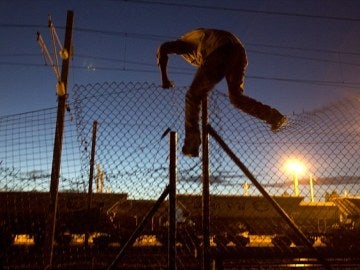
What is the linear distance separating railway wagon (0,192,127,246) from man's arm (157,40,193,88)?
8.28m

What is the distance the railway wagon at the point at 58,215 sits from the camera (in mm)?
11727

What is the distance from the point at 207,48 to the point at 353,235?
11220 millimetres

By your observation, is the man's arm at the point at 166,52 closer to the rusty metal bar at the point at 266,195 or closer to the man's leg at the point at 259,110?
the man's leg at the point at 259,110

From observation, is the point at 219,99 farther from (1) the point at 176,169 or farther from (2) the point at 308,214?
(2) the point at 308,214

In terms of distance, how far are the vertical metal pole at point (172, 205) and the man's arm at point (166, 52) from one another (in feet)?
3.62

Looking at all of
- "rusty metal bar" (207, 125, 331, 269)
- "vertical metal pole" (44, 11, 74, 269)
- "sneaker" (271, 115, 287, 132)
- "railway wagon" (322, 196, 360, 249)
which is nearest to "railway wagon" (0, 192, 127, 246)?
"vertical metal pole" (44, 11, 74, 269)

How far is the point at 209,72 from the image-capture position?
13.1 feet

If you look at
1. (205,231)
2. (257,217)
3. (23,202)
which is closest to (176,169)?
(205,231)

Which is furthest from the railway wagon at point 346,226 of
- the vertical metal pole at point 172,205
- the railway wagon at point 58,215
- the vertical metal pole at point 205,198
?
the vertical metal pole at point 172,205

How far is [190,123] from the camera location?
3.85 metres

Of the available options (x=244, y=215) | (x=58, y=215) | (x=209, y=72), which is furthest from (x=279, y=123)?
(x=244, y=215)

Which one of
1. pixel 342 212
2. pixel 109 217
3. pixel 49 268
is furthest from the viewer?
pixel 342 212

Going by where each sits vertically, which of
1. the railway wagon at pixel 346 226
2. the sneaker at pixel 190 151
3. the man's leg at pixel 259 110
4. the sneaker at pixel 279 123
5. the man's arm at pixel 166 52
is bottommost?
the railway wagon at pixel 346 226

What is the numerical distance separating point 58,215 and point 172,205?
32.3ft
